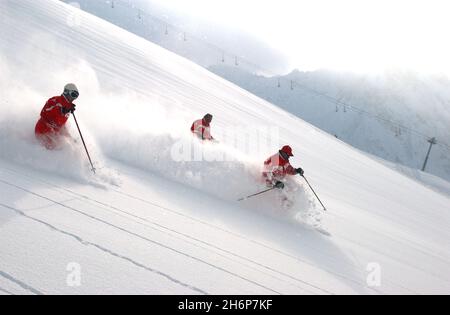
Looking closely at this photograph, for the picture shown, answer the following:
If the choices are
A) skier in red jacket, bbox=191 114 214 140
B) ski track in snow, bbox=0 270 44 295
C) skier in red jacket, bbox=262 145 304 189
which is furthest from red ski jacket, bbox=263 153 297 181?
ski track in snow, bbox=0 270 44 295

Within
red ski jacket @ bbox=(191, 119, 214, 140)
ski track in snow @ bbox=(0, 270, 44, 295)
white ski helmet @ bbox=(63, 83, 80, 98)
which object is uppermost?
red ski jacket @ bbox=(191, 119, 214, 140)

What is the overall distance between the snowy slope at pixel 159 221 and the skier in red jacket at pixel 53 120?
0.18 meters

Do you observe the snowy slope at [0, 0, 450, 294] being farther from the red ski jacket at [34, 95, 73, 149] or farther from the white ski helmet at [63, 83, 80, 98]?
the white ski helmet at [63, 83, 80, 98]

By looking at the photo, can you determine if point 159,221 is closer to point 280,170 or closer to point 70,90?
point 70,90

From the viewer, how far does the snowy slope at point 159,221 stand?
3.81 m

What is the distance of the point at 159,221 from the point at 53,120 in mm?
2522

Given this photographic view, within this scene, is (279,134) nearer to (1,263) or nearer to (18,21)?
(18,21)

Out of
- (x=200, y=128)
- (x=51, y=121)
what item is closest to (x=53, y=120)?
(x=51, y=121)

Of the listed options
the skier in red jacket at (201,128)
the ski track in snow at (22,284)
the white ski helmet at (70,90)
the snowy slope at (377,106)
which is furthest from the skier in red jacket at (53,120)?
the snowy slope at (377,106)

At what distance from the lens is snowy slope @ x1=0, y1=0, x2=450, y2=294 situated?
12.5 ft

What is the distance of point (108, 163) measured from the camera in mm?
6809

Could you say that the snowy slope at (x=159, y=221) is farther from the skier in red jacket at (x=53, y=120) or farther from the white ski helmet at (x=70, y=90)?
the white ski helmet at (x=70, y=90)

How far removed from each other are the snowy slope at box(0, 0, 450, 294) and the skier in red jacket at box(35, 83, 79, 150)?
0.61 ft
